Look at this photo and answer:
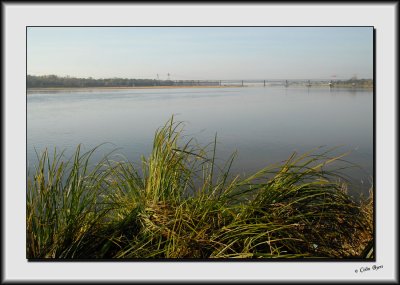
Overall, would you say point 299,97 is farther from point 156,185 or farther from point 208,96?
point 156,185

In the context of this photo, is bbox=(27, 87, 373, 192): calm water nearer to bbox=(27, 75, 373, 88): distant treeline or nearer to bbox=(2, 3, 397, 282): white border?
bbox=(27, 75, 373, 88): distant treeline

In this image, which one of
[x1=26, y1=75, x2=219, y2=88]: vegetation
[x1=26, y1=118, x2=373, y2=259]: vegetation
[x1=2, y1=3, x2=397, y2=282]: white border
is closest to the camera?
[x1=26, y1=118, x2=373, y2=259]: vegetation

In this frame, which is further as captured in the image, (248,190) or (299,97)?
(299,97)

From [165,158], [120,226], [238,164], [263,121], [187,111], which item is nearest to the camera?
[120,226]

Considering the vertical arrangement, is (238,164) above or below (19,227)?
above

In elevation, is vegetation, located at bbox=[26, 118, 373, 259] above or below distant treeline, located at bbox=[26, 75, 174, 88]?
below

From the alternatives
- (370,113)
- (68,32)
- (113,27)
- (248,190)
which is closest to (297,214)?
(248,190)

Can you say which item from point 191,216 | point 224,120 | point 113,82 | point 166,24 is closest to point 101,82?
point 113,82

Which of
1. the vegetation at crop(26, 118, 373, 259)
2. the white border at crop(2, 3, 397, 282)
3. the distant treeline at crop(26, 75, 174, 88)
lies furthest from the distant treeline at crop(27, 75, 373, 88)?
the vegetation at crop(26, 118, 373, 259)
